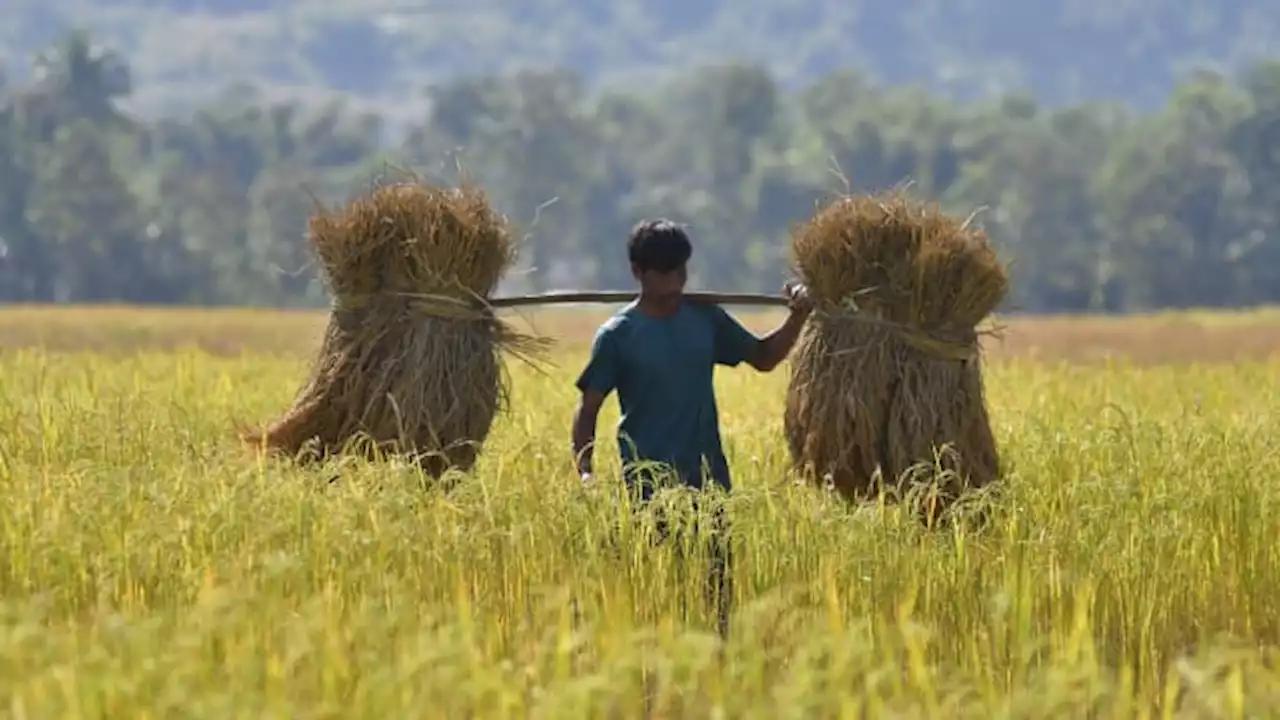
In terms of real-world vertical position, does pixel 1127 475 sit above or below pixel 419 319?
below

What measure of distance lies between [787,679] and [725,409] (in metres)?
10.5

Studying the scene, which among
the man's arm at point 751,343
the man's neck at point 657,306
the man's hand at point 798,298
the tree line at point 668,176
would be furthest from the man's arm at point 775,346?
the tree line at point 668,176

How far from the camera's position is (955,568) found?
657cm

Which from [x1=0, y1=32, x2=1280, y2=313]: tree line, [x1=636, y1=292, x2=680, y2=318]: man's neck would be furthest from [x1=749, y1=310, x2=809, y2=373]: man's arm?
[x1=0, y1=32, x2=1280, y2=313]: tree line

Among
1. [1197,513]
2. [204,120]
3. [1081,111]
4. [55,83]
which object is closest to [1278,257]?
[1081,111]

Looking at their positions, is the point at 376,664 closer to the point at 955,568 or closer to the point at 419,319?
the point at 955,568

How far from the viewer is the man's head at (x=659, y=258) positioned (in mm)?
6730

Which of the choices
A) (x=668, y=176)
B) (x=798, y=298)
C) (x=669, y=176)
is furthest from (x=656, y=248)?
(x=668, y=176)

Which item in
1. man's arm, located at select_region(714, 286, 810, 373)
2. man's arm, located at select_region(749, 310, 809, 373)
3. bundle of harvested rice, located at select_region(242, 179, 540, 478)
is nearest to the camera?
man's arm, located at select_region(714, 286, 810, 373)

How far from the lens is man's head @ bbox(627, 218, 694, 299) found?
22.1 feet

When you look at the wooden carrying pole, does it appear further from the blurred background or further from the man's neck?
the blurred background

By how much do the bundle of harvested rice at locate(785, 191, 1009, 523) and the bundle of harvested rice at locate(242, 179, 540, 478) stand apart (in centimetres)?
114

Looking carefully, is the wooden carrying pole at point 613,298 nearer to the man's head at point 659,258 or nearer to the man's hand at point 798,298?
the man's hand at point 798,298

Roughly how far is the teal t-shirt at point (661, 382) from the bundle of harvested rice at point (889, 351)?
0.91 meters
